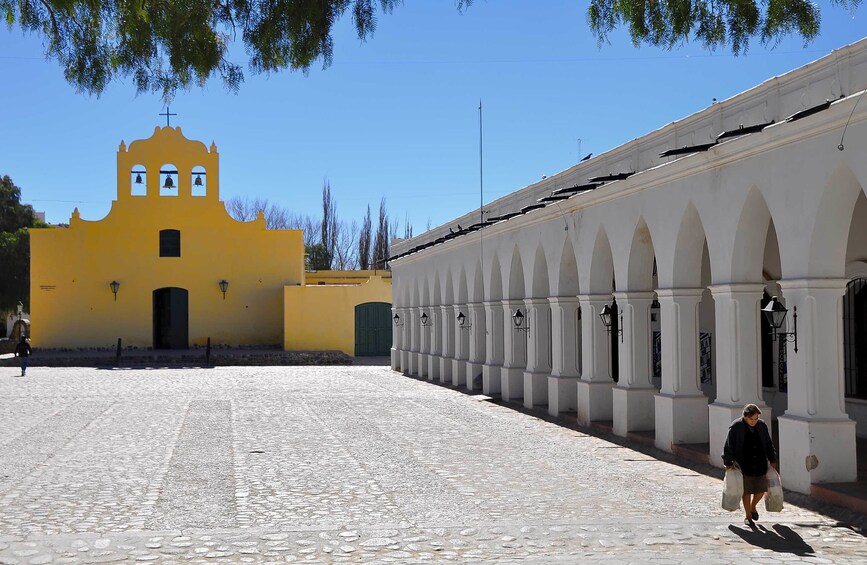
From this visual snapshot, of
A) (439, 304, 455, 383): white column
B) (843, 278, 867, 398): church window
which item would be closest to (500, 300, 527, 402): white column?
(439, 304, 455, 383): white column

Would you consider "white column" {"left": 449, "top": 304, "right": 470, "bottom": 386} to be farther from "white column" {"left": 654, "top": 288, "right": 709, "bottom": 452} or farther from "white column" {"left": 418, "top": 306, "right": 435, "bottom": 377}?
"white column" {"left": 654, "top": 288, "right": 709, "bottom": 452}

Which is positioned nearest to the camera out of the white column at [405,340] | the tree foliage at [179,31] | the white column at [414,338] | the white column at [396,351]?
the tree foliage at [179,31]

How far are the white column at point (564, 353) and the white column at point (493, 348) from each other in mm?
4988

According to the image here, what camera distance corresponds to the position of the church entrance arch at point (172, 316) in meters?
43.4

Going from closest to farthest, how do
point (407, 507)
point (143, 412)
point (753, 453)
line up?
point (753, 453)
point (407, 507)
point (143, 412)

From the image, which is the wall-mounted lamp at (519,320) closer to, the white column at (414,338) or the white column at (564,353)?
the white column at (564,353)

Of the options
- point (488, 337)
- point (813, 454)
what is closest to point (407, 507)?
point (813, 454)

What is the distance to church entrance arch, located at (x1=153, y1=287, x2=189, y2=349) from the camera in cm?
4338

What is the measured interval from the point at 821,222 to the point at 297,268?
3452 cm

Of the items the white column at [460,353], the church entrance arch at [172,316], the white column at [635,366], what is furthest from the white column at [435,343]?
the white column at [635,366]

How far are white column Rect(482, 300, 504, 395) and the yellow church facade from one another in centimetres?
1848

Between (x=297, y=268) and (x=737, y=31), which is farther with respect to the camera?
(x=297, y=268)

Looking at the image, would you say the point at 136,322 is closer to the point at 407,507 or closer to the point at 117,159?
the point at 117,159

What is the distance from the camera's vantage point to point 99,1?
24.5ft
